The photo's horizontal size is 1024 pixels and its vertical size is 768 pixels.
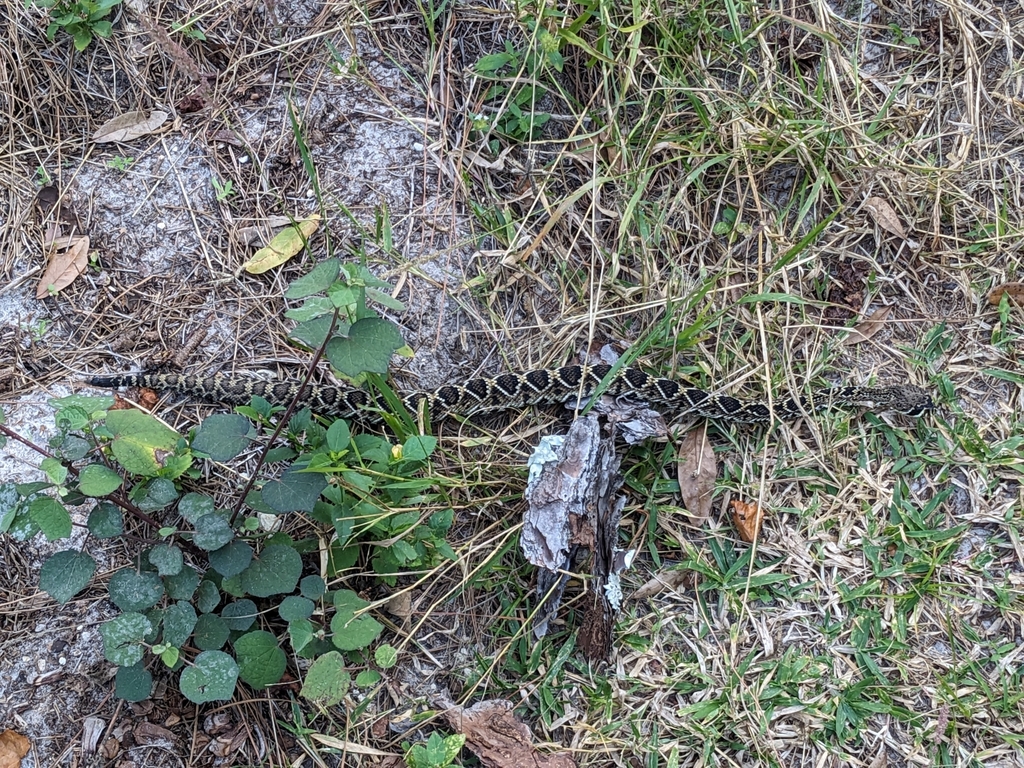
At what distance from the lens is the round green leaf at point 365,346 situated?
2.76m

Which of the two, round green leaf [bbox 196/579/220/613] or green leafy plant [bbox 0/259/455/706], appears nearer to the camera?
green leafy plant [bbox 0/259/455/706]

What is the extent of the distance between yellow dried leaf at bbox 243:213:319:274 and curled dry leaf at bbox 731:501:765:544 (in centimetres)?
236

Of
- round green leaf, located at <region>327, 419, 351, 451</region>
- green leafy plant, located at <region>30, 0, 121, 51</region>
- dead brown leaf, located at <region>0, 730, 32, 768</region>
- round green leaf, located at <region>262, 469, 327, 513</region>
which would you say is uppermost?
green leafy plant, located at <region>30, 0, 121, 51</region>

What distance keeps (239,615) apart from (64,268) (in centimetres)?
185

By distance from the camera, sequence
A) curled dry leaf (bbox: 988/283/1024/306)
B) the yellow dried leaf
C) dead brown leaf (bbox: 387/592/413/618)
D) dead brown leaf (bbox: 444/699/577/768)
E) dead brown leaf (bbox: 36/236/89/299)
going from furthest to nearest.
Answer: curled dry leaf (bbox: 988/283/1024/306) → the yellow dried leaf → dead brown leaf (bbox: 36/236/89/299) → dead brown leaf (bbox: 387/592/413/618) → dead brown leaf (bbox: 444/699/577/768)

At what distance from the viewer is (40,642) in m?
3.27

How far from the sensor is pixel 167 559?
2994 millimetres

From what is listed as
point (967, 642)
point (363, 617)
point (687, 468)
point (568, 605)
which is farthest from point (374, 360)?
point (967, 642)

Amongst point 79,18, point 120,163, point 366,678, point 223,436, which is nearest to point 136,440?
point 223,436

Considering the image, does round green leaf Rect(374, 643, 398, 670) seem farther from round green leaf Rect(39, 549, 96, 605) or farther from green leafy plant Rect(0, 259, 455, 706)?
round green leaf Rect(39, 549, 96, 605)

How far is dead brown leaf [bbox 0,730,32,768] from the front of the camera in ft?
10.3

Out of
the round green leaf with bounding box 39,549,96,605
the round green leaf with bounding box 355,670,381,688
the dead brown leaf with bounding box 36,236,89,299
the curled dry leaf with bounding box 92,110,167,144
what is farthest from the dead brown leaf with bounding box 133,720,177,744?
the curled dry leaf with bounding box 92,110,167,144

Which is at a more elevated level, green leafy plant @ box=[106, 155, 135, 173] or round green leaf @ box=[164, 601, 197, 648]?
green leafy plant @ box=[106, 155, 135, 173]

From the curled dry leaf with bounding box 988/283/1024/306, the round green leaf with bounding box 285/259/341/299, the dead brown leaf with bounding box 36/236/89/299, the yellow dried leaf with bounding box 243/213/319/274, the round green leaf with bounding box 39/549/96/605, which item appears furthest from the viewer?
the curled dry leaf with bounding box 988/283/1024/306
